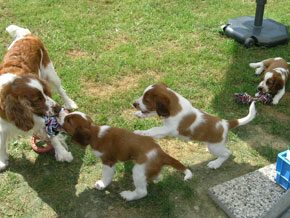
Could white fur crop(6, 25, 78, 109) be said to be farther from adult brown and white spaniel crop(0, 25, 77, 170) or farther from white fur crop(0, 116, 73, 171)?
white fur crop(0, 116, 73, 171)

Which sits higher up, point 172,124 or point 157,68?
point 172,124

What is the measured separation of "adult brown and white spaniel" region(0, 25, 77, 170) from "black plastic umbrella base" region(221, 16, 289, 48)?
13.6ft

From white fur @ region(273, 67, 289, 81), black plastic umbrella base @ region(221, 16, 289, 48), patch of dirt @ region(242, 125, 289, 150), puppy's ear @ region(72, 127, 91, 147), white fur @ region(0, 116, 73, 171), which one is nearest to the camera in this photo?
puppy's ear @ region(72, 127, 91, 147)

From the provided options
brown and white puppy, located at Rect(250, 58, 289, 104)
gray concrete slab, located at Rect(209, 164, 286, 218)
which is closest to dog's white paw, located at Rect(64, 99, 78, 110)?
gray concrete slab, located at Rect(209, 164, 286, 218)

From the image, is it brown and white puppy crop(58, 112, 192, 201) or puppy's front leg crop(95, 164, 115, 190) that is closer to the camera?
brown and white puppy crop(58, 112, 192, 201)

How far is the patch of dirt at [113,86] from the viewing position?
18.3ft

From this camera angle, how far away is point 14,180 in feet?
13.5

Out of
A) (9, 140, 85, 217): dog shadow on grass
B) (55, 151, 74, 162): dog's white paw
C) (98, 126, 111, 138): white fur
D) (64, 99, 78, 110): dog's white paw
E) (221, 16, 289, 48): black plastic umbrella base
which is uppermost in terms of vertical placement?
(98, 126, 111, 138): white fur

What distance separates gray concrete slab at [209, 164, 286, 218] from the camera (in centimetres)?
362

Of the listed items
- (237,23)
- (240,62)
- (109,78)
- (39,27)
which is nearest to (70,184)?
(109,78)

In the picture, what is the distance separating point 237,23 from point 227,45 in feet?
2.70

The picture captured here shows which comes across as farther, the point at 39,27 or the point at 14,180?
the point at 39,27

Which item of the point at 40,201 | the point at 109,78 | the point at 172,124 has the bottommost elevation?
the point at 40,201

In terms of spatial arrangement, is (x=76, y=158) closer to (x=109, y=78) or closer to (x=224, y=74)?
(x=109, y=78)
